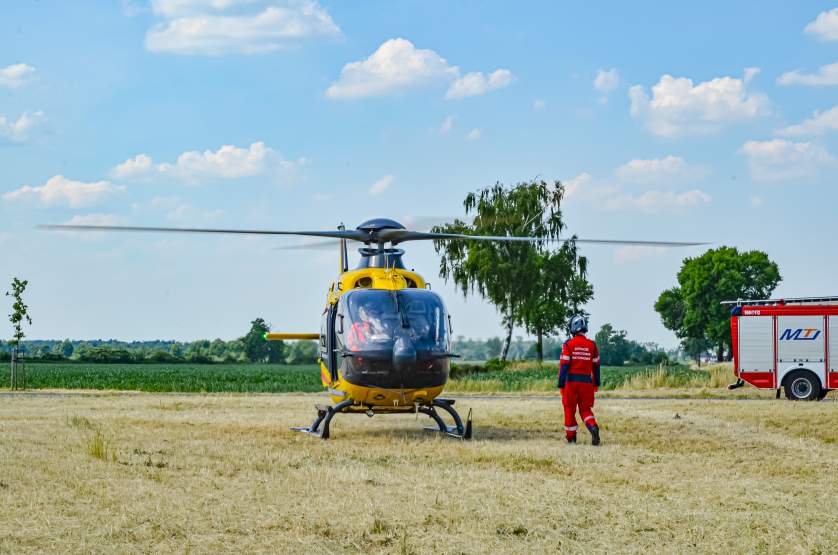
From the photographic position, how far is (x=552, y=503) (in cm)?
1003

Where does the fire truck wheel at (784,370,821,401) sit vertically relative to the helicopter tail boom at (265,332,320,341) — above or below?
below

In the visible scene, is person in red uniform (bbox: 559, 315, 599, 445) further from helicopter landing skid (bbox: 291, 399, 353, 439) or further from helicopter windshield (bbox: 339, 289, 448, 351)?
helicopter landing skid (bbox: 291, 399, 353, 439)

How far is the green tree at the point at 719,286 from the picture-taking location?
86875mm

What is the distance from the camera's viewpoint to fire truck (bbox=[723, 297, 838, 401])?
27031mm

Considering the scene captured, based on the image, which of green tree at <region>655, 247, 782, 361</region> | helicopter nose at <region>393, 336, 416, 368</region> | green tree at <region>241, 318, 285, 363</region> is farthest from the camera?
green tree at <region>241, 318, 285, 363</region>

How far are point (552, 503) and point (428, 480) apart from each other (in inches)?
77.5

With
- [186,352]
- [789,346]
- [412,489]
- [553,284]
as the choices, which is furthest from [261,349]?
[412,489]

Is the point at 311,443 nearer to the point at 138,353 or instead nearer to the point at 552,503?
the point at 552,503

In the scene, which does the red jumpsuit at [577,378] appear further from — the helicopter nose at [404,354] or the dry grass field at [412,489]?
the helicopter nose at [404,354]

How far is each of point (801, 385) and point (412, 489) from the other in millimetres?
19539

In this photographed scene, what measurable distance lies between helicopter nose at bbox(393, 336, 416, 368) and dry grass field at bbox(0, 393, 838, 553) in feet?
4.17

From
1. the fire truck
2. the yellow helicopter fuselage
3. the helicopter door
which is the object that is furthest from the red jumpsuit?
the fire truck

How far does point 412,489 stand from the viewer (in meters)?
10.9

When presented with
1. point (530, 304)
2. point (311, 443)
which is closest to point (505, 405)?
point (311, 443)
